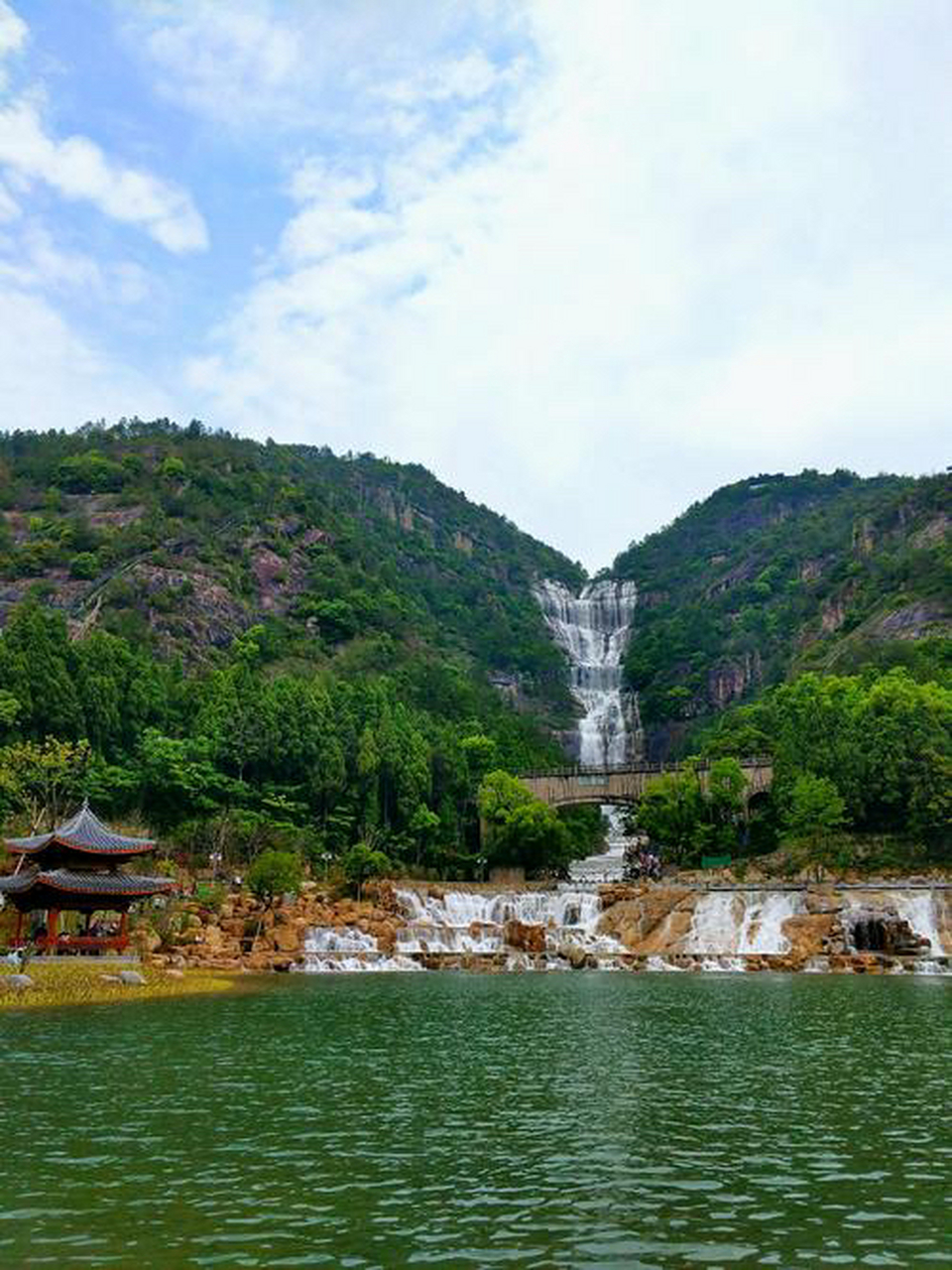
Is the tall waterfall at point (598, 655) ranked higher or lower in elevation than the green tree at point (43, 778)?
higher

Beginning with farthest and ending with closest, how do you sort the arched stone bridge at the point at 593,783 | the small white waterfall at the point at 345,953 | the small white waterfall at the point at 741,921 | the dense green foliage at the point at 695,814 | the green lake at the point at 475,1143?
the arched stone bridge at the point at 593,783
the dense green foliage at the point at 695,814
the small white waterfall at the point at 741,921
the small white waterfall at the point at 345,953
the green lake at the point at 475,1143

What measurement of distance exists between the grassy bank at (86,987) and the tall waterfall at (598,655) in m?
66.4

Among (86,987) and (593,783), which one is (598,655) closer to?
(593,783)

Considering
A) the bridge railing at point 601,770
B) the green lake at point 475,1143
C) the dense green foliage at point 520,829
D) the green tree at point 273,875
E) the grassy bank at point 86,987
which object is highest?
the bridge railing at point 601,770

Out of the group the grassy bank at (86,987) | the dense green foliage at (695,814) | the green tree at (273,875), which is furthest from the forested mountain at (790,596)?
the grassy bank at (86,987)

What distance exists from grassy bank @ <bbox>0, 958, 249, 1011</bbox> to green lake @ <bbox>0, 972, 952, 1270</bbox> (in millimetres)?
5847

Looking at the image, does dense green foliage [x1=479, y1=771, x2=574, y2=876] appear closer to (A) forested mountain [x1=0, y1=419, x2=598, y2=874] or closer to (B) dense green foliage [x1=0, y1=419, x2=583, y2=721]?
(A) forested mountain [x1=0, y1=419, x2=598, y2=874]

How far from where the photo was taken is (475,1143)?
13672 mm

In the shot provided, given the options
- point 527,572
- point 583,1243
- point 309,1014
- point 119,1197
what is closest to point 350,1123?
point 119,1197

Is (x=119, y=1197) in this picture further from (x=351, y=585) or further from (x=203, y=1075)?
(x=351, y=585)

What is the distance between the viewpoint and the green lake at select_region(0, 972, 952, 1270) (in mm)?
9773

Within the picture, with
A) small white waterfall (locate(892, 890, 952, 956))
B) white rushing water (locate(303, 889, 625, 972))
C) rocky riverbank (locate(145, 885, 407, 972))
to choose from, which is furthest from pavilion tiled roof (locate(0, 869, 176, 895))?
small white waterfall (locate(892, 890, 952, 956))

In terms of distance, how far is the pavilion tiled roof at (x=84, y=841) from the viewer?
3828cm

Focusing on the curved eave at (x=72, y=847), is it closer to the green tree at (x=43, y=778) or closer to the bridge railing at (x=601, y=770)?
the green tree at (x=43, y=778)
